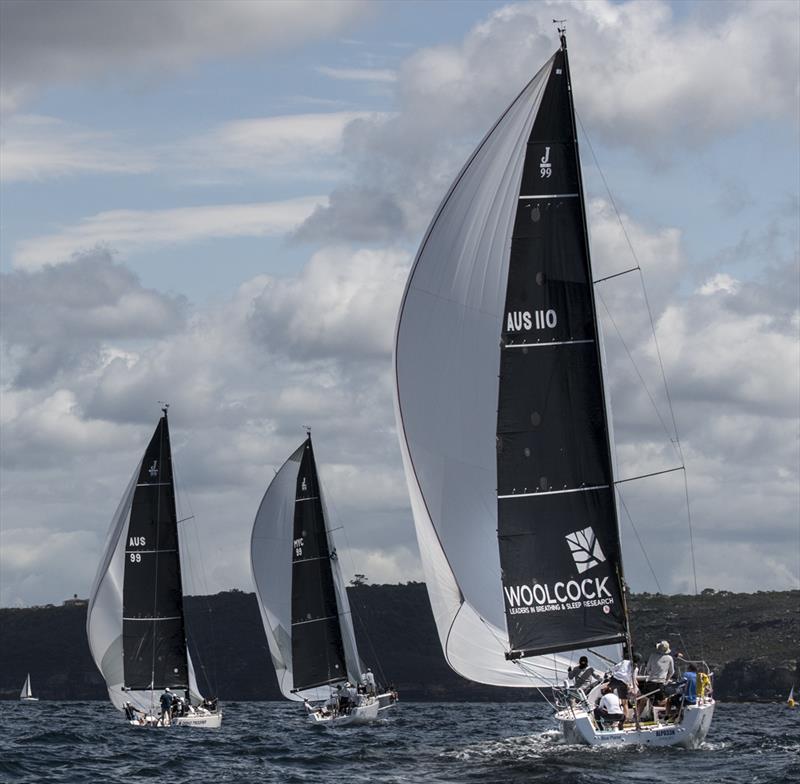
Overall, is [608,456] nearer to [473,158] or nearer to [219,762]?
[473,158]

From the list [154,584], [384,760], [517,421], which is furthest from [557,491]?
[154,584]

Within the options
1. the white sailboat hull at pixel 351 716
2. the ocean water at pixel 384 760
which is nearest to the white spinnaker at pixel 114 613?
the white sailboat hull at pixel 351 716

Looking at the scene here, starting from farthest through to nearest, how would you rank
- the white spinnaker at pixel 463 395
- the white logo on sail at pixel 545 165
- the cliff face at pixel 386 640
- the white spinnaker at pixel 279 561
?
the cliff face at pixel 386 640
the white spinnaker at pixel 279 561
the white logo on sail at pixel 545 165
the white spinnaker at pixel 463 395

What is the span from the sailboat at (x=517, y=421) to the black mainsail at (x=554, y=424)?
3 centimetres

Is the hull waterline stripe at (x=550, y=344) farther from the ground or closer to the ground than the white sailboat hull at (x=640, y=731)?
farther from the ground

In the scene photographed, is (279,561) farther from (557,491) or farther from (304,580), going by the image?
(557,491)

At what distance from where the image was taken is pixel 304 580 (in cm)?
6100

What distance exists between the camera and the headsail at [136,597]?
5422 centimetres

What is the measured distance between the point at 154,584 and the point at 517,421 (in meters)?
28.2

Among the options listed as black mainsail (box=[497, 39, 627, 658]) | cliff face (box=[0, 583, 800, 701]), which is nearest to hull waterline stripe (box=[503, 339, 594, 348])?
black mainsail (box=[497, 39, 627, 658])

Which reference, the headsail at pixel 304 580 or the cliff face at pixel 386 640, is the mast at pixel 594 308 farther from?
the cliff face at pixel 386 640

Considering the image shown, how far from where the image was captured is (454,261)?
A: 28.8 metres

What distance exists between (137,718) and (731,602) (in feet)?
393

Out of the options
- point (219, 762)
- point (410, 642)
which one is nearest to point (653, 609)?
point (410, 642)
